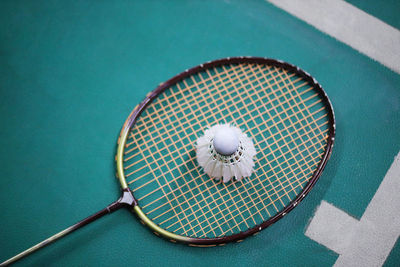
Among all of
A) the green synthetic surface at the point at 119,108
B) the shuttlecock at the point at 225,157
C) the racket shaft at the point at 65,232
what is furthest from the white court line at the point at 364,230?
the racket shaft at the point at 65,232

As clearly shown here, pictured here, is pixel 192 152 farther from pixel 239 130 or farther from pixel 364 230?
pixel 364 230

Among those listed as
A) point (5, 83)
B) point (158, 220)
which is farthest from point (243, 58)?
point (5, 83)

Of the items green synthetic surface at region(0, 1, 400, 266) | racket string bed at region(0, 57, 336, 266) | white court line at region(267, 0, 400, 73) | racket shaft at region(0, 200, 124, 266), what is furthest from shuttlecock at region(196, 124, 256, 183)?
white court line at region(267, 0, 400, 73)

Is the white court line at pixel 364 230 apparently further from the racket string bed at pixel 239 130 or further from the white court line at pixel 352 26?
the white court line at pixel 352 26

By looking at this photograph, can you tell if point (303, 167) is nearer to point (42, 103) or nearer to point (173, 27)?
point (173, 27)

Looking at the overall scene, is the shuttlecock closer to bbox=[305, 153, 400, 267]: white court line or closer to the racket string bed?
the racket string bed

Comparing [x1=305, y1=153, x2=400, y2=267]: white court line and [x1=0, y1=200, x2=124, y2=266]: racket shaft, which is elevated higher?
[x1=0, y1=200, x2=124, y2=266]: racket shaft

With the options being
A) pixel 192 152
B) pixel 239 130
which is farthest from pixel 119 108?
pixel 239 130
